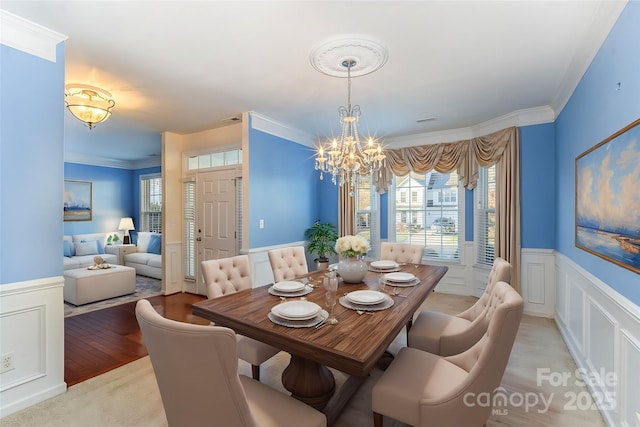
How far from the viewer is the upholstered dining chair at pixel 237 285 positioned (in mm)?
2033

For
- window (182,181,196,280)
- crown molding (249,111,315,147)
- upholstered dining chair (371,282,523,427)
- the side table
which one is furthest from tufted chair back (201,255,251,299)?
the side table

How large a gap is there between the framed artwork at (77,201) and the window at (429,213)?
721 centimetres

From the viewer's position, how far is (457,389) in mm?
1318

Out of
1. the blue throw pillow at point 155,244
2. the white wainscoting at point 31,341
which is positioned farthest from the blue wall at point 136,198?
the white wainscoting at point 31,341

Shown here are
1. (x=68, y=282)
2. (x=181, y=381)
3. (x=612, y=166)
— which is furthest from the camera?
(x=68, y=282)

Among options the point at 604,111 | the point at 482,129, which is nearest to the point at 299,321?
the point at 604,111

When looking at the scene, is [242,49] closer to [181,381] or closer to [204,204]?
[181,381]

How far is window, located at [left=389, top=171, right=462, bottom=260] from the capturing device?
16.0ft

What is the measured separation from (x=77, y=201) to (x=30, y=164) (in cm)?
618

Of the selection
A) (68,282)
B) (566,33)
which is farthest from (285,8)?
(68,282)

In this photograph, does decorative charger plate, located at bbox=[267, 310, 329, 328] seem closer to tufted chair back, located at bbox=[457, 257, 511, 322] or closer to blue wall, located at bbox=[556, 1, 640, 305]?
tufted chair back, located at bbox=[457, 257, 511, 322]

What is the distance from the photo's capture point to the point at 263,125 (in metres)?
4.16

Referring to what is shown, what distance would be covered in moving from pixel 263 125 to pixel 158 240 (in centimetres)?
422

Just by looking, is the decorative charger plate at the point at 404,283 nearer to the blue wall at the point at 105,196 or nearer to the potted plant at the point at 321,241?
the potted plant at the point at 321,241
